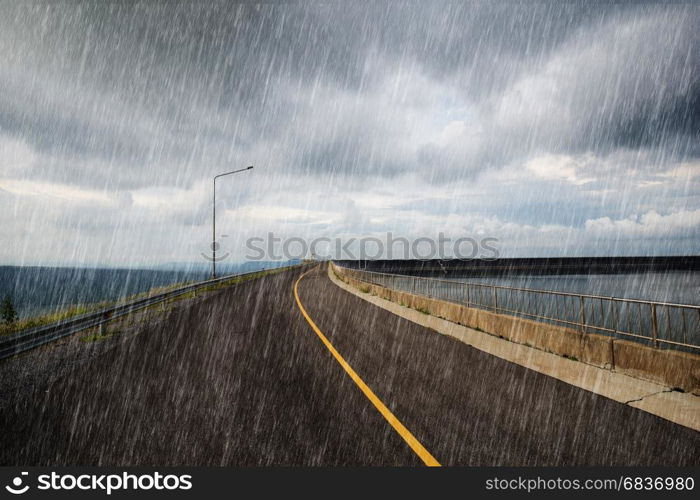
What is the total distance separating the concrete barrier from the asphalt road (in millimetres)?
1025

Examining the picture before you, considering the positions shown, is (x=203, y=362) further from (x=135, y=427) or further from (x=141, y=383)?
(x=135, y=427)

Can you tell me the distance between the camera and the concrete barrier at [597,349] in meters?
5.29

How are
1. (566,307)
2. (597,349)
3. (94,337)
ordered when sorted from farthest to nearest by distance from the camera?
(94,337) → (566,307) → (597,349)

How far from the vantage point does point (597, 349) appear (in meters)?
6.57

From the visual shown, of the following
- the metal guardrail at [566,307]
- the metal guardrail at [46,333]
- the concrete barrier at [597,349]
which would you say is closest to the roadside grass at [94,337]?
the metal guardrail at [46,333]

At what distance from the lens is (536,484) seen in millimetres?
3510

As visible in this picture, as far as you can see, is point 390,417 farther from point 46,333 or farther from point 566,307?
point 46,333

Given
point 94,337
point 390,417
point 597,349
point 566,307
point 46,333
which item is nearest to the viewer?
point 390,417

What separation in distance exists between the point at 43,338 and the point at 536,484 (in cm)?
840

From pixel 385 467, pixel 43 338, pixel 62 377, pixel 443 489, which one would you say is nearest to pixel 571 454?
pixel 443 489

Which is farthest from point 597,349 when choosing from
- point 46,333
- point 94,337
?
point 94,337

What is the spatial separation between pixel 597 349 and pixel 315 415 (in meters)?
5.04

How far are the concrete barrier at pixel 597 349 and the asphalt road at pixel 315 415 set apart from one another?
1025 mm

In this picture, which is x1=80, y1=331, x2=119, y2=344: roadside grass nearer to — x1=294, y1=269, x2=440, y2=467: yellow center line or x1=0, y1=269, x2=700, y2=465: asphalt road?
x1=0, y1=269, x2=700, y2=465: asphalt road
